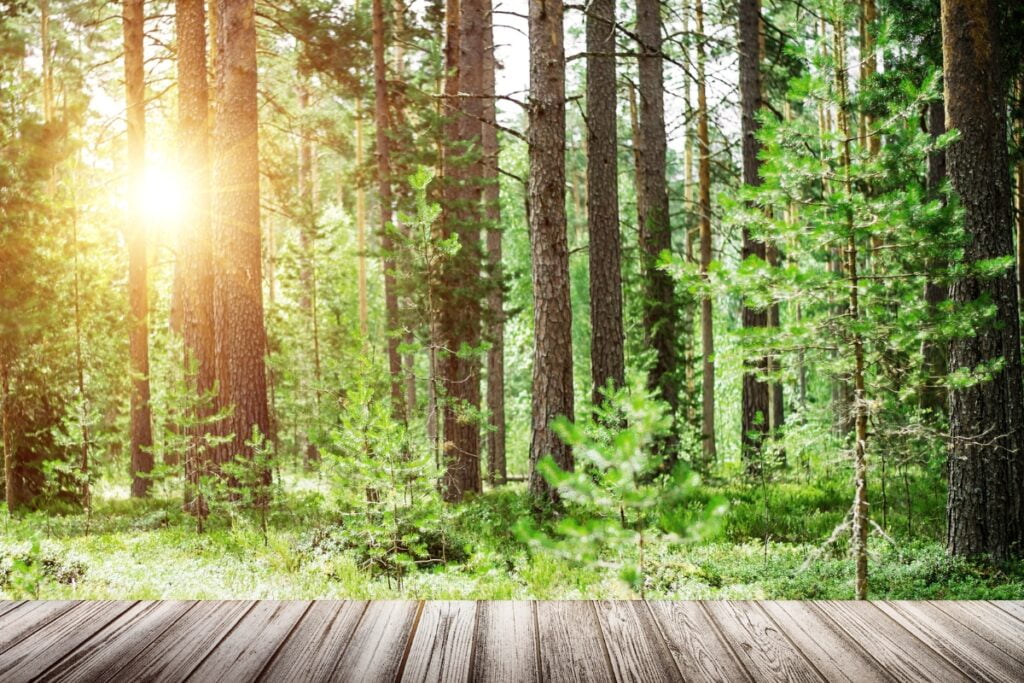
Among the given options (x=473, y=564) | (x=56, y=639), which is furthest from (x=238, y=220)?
(x=56, y=639)

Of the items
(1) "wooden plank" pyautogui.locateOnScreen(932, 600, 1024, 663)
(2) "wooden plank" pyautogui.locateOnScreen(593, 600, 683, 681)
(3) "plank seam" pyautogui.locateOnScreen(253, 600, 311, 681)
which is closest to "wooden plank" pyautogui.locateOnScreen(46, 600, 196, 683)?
(3) "plank seam" pyautogui.locateOnScreen(253, 600, 311, 681)

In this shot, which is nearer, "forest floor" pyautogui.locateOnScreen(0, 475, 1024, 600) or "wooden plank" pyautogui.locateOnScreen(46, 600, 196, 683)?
"wooden plank" pyautogui.locateOnScreen(46, 600, 196, 683)

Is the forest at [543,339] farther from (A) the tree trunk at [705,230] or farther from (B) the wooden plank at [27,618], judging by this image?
(B) the wooden plank at [27,618]

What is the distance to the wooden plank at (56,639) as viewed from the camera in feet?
7.90

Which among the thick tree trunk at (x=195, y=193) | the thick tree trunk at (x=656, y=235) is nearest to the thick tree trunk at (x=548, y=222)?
the thick tree trunk at (x=656, y=235)

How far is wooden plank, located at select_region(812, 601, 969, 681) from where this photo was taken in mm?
2309

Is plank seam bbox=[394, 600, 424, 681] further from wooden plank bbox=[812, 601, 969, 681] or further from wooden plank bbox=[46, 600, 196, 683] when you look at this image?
wooden plank bbox=[812, 601, 969, 681]

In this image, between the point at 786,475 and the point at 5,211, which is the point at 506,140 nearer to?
the point at 786,475

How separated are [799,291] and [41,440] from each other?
453 inches

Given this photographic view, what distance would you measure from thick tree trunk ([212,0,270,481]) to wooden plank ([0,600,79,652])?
255 inches

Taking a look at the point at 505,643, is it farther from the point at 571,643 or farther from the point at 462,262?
the point at 462,262

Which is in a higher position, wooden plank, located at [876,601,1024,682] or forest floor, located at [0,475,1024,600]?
wooden plank, located at [876,601,1024,682]

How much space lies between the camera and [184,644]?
258 centimetres

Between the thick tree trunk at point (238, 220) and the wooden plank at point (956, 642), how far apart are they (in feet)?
27.1
